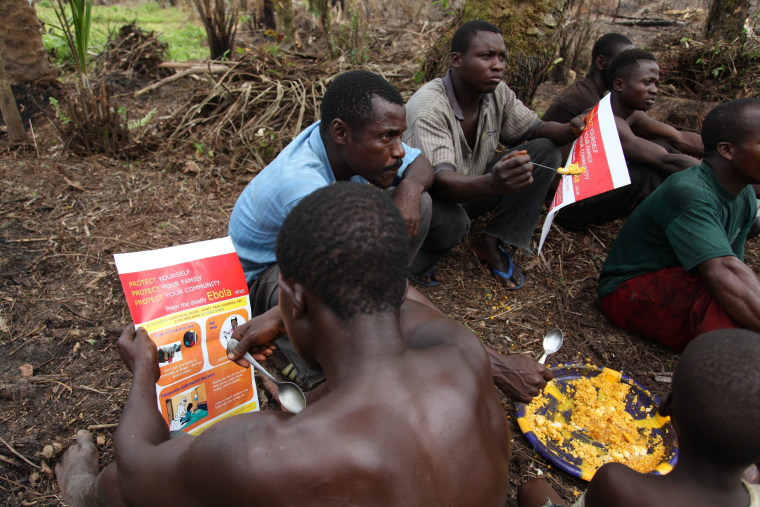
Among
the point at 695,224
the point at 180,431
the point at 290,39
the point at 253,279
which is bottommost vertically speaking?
the point at 180,431

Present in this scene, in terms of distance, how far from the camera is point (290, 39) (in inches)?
265

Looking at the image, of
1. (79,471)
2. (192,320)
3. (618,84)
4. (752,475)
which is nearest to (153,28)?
(618,84)

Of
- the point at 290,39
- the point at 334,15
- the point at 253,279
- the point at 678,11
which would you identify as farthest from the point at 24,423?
the point at 678,11

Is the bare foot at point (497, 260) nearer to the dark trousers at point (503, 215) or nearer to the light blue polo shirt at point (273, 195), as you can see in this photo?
the dark trousers at point (503, 215)

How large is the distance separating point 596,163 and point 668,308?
91 cm

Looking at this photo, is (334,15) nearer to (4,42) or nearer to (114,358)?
(4,42)

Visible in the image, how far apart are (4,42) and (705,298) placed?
606 centimetres

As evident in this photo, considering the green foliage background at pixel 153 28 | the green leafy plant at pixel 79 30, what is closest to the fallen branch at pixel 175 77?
the green foliage background at pixel 153 28

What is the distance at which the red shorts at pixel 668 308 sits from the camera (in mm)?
2568

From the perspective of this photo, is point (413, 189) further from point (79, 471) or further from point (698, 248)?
point (79, 471)

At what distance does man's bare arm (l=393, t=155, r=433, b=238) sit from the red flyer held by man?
709 millimetres

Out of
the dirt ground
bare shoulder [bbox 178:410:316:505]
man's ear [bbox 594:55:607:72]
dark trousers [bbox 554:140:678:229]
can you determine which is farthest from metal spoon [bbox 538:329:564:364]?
man's ear [bbox 594:55:607:72]

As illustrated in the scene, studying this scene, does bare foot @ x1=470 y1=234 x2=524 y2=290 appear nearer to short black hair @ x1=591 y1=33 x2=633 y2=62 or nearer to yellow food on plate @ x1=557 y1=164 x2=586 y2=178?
yellow food on plate @ x1=557 y1=164 x2=586 y2=178

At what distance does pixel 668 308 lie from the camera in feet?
9.04
